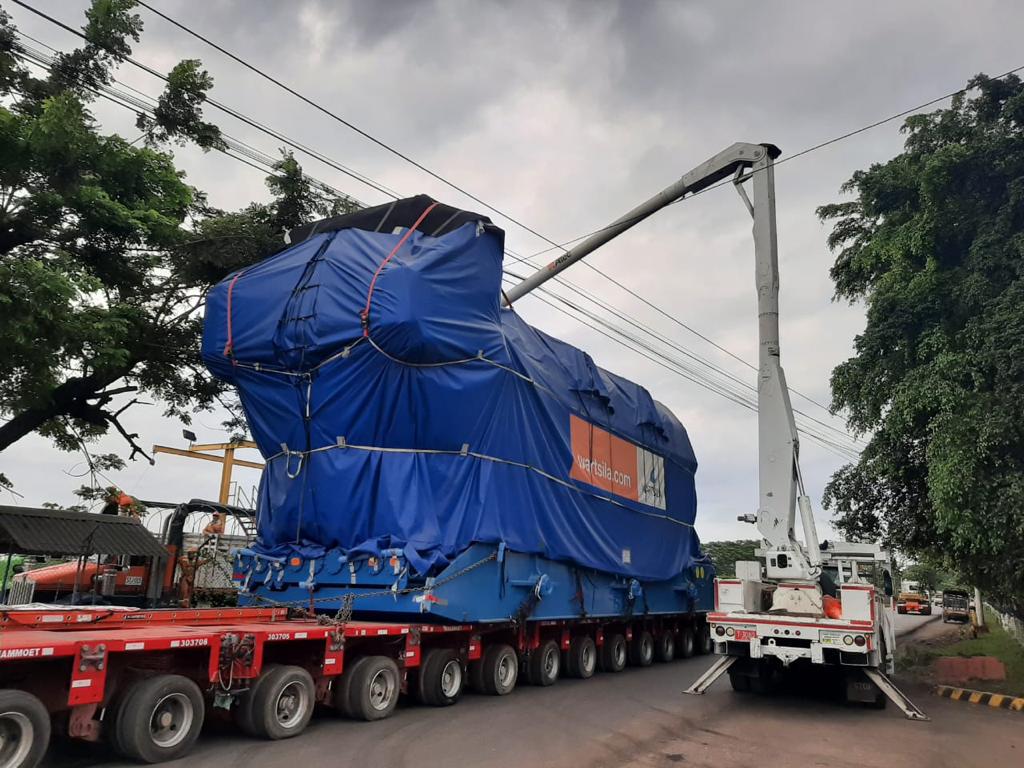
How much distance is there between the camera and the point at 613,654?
48.1ft

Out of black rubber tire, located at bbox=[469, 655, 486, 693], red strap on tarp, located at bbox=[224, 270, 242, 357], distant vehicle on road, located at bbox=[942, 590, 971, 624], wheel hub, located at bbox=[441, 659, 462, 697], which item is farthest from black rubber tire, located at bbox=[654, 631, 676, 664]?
distant vehicle on road, located at bbox=[942, 590, 971, 624]

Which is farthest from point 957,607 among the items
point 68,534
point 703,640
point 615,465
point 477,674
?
point 68,534

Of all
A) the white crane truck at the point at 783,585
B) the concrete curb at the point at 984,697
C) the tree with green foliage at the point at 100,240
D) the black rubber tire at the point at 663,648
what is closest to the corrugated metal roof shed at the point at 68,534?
the tree with green foliage at the point at 100,240

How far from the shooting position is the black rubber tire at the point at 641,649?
15891mm

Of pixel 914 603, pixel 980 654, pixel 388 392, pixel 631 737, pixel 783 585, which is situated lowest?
pixel 631 737

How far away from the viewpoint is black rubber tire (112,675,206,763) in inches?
242

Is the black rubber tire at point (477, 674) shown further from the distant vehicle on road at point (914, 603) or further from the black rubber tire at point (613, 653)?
the distant vehicle on road at point (914, 603)

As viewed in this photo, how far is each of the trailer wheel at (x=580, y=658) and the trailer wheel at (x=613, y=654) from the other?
0.81m

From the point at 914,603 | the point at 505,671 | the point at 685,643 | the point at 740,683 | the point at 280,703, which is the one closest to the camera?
the point at 280,703

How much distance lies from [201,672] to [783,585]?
26.7 ft

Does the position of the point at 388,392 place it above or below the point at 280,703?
above

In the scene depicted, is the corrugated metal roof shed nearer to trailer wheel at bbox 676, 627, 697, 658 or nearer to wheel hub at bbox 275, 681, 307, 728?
wheel hub at bbox 275, 681, 307, 728

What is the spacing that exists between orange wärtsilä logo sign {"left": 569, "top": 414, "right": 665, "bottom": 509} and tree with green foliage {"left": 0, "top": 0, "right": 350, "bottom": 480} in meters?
7.71

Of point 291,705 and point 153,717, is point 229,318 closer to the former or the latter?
point 291,705
